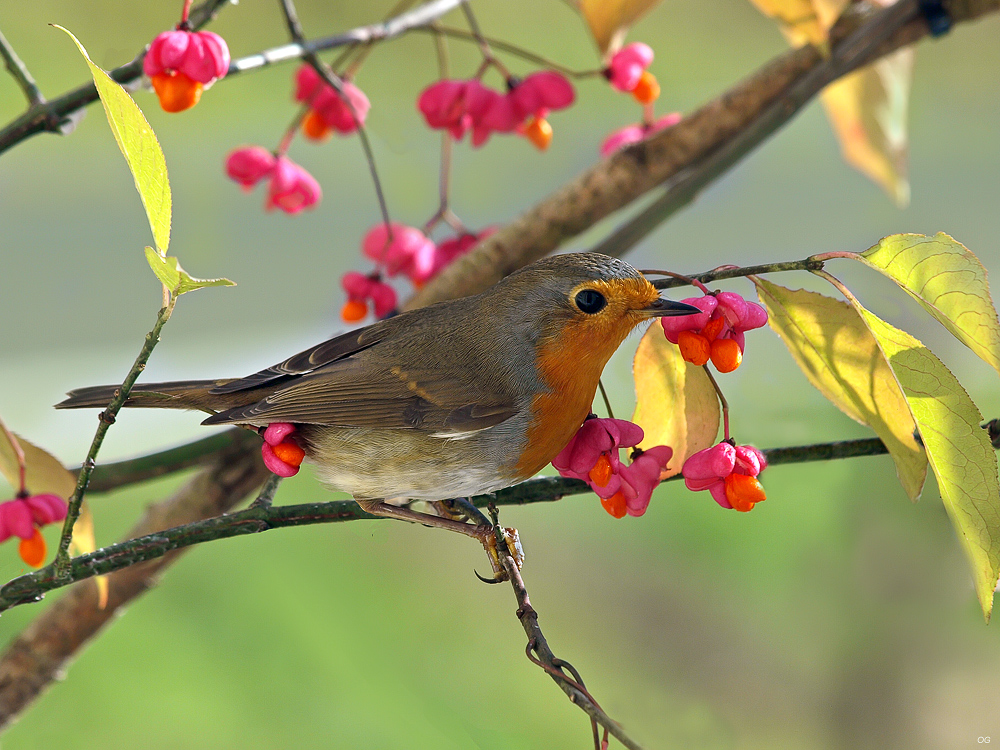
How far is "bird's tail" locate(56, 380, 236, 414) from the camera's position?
958 mm

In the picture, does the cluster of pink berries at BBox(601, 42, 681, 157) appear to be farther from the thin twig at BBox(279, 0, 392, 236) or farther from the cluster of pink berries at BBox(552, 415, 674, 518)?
the cluster of pink berries at BBox(552, 415, 674, 518)

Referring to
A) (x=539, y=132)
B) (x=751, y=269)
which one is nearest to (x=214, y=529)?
(x=751, y=269)

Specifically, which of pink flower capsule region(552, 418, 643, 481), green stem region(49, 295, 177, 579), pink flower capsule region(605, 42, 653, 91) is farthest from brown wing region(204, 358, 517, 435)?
pink flower capsule region(605, 42, 653, 91)

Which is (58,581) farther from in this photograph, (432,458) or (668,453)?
(668,453)

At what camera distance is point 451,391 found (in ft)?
3.14

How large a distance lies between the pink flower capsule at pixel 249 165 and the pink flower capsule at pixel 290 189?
1 centimetres

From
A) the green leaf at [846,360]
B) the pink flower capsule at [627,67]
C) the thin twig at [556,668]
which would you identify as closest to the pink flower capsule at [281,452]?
the thin twig at [556,668]

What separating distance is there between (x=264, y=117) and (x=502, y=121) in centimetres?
265

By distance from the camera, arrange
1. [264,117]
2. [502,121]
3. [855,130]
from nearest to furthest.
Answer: [502,121] → [855,130] → [264,117]

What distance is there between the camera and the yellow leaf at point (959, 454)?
24.8 inches

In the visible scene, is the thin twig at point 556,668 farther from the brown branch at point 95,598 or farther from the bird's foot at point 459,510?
Answer: the brown branch at point 95,598

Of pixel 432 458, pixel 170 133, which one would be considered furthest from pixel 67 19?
pixel 432 458

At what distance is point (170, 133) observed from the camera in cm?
353

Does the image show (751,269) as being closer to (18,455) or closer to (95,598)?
(18,455)
